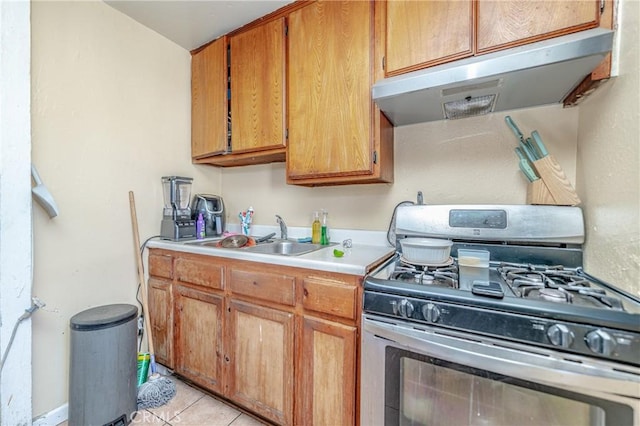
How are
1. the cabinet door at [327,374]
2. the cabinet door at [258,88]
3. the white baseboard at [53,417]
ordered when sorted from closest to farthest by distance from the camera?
the cabinet door at [327,374]
the white baseboard at [53,417]
the cabinet door at [258,88]

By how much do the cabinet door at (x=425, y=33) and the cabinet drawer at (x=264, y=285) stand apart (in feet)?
3.80

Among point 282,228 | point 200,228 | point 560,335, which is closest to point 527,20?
point 560,335

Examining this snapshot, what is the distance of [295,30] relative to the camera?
64.9 inches

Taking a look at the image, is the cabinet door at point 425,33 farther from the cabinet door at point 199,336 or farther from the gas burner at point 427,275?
the cabinet door at point 199,336

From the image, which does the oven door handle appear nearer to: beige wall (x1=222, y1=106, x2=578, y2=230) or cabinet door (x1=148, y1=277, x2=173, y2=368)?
beige wall (x1=222, y1=106, x2=578, y2=230)

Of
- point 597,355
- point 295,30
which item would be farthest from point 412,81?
point 597,355

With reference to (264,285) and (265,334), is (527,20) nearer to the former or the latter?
(264,285)

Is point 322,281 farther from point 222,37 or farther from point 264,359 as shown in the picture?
point 222,37

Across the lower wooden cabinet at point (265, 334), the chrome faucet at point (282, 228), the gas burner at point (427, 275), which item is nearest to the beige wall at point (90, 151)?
the lower wooden cabinet at point (265, 334)

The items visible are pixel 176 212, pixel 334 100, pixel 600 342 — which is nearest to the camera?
pixel 600 342

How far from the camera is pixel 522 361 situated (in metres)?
0.78

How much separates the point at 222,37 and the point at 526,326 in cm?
238

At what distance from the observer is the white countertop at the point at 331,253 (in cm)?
120

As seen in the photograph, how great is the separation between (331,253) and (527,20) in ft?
4.25
